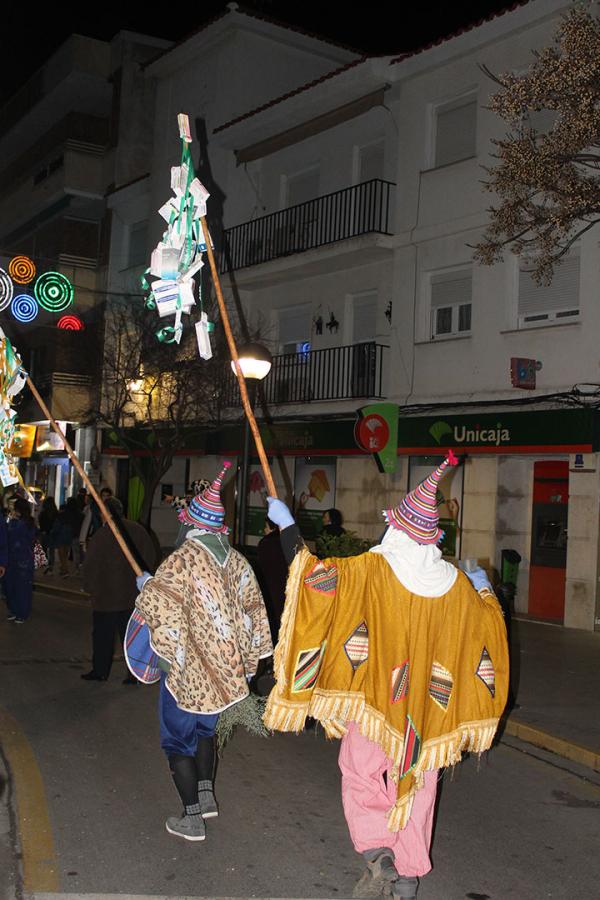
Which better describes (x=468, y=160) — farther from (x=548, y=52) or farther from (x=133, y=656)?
(x=133, y=656)

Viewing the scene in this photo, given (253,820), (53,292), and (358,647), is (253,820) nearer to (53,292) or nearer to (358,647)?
(358,647)

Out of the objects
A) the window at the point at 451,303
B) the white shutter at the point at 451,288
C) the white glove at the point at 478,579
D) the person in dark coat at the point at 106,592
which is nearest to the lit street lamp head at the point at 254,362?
the person in dark coat at the point at 106,592

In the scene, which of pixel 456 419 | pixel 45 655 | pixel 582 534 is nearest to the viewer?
Answer: pixel 45 655

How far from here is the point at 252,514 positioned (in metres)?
22.2

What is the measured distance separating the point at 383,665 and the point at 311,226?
18006 mm

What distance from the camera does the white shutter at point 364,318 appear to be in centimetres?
1953

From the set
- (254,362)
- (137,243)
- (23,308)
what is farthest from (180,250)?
(137,243)

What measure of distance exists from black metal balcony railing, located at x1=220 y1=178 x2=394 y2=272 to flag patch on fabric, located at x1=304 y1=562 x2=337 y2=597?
1496 centimetres

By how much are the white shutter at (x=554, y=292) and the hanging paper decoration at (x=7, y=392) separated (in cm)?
947

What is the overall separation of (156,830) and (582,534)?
10.8 metres

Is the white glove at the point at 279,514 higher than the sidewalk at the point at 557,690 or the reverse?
higher

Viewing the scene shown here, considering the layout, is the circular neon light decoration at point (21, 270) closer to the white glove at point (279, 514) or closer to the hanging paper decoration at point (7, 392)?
the hanging paper decoration at point (7, 392)

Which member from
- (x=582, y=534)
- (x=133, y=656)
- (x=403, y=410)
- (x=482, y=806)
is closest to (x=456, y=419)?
(x=403, y=410)

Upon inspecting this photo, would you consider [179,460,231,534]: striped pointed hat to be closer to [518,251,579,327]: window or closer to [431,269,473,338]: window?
[518,251,579,327]: window
